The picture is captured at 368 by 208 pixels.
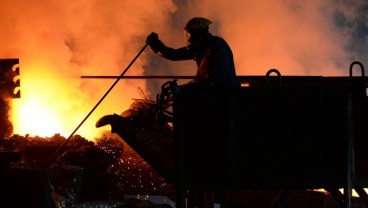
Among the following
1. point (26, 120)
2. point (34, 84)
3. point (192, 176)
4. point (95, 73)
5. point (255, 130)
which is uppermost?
point (95, 73)

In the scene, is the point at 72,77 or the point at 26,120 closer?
→ the point at 26,120

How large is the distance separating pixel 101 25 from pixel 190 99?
1194 cm

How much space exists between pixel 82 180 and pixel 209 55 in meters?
3.66

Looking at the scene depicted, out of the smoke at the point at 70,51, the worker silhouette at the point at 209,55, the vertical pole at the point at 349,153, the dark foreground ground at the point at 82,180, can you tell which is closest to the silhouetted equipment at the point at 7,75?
the dark foreground ground at the point at 82,180

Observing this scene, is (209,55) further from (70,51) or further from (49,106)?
(70,51)

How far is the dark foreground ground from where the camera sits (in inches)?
197

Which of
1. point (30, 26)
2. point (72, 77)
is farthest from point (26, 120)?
point (30, 26)

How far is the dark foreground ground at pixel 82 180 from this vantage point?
5.00 m

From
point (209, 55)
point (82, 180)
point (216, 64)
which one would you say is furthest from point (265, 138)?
point (82, 180)

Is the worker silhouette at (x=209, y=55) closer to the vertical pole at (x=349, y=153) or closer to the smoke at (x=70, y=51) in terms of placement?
the vertical pole at (x=349, y=153)

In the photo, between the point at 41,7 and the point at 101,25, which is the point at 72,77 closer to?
the point at 41,7

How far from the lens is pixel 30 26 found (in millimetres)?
13148

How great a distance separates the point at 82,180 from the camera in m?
7.93

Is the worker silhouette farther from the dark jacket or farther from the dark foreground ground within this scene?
the dark foreground ground
